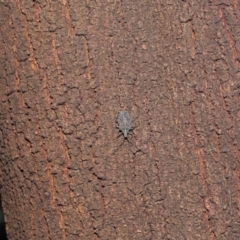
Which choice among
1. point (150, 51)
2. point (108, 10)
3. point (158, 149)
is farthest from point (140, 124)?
point (108, 10)

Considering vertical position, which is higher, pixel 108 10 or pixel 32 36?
pixel 108 10

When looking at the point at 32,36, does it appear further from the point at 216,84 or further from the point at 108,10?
the point at 216,84

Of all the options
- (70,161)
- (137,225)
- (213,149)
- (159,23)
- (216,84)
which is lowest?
(137,225)
